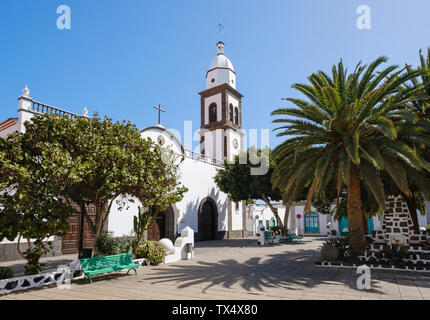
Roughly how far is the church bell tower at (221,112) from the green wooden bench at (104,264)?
2309cm

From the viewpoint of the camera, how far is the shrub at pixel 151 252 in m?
12.1

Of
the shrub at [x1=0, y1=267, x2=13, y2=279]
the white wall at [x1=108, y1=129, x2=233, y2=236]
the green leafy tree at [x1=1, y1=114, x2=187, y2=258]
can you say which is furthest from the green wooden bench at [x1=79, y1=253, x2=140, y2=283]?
the white wall at [x1=108, y1=129, x2=233, y2=236]

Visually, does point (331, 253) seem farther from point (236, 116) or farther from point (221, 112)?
point (236, 116)

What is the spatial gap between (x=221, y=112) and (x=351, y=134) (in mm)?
23865

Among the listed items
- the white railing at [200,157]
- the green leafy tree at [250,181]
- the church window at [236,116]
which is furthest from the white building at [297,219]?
the green leafy tree at [250,181]

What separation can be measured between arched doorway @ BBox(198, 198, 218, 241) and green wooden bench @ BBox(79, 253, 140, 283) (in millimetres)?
15847

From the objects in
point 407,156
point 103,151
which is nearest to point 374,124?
point 407,156

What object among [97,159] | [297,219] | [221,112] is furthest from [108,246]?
[297,219]

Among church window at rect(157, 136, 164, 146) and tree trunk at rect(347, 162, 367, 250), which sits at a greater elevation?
church window at rect(157, 136, 164, 146)

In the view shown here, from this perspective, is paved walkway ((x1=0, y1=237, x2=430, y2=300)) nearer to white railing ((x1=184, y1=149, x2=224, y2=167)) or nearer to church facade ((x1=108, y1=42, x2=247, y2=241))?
church facade ((x1=108, y1=42, x2=247, y2=241))

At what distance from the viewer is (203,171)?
2677 centimetres

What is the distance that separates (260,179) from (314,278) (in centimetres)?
1451

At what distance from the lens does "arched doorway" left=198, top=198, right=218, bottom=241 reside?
2603 centimetres
